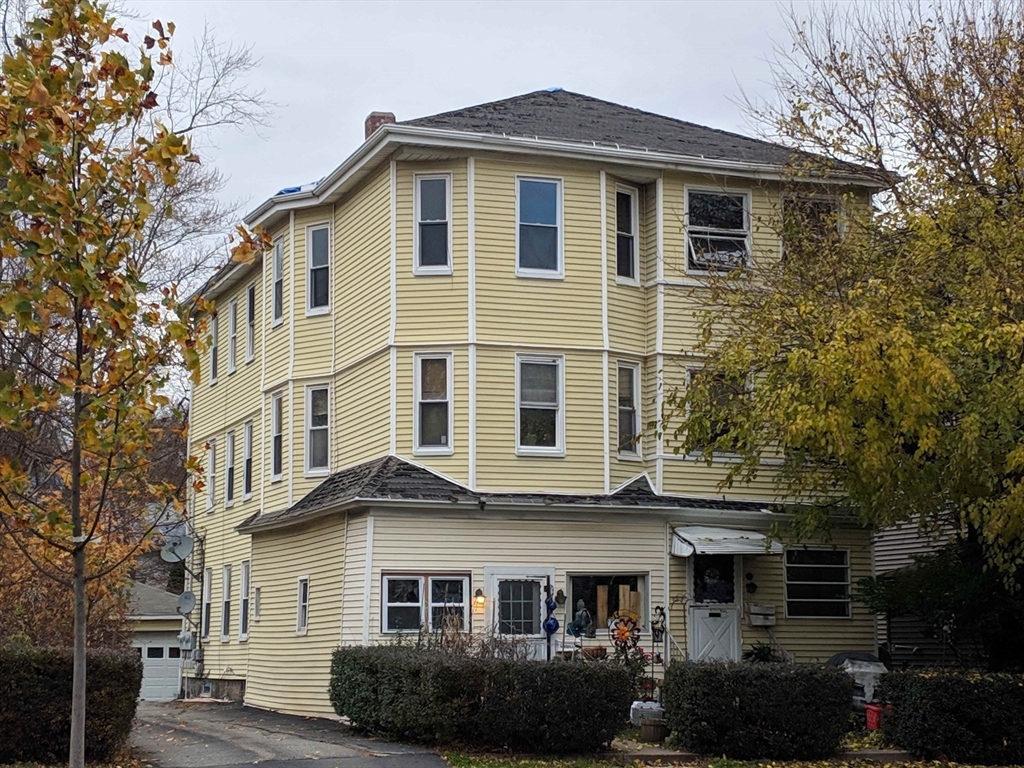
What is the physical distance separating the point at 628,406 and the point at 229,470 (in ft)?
39.0

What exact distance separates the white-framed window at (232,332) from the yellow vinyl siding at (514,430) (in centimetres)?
1078

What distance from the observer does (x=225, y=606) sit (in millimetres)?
30516

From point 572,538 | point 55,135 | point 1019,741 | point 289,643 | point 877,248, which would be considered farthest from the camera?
point 289,643

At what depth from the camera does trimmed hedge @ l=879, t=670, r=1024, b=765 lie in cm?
1703

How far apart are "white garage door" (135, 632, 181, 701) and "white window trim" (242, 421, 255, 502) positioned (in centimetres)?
1338

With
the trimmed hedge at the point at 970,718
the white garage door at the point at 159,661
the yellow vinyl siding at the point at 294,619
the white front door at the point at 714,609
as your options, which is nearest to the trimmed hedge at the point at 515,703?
the trimmed hedge at the point at 970,718

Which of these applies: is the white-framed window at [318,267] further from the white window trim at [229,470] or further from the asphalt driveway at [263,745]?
the asphalt driveway at [263,745]

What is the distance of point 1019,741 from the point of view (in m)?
17.0

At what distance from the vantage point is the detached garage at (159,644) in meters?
40.8

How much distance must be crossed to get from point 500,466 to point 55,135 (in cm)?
1388

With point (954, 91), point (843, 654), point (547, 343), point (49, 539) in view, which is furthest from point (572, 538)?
point (49, 539)

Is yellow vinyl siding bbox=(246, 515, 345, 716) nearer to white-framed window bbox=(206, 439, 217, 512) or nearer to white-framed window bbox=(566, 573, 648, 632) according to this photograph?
white-framed window bbox=(566, 573, 648, 632)

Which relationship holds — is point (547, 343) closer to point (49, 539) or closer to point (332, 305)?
point (332, 305)

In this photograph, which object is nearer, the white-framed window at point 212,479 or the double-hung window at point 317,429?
the double-hung window at point 317,429
